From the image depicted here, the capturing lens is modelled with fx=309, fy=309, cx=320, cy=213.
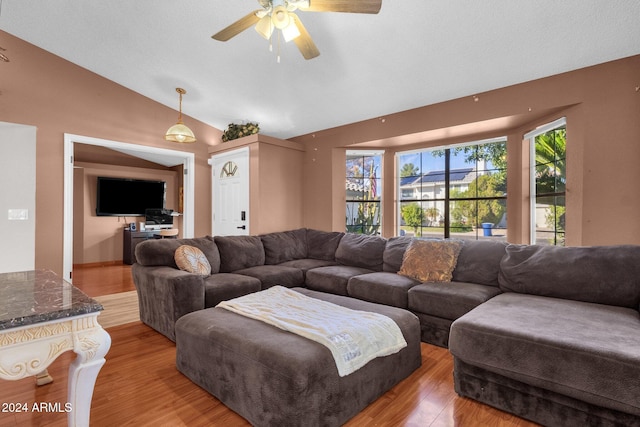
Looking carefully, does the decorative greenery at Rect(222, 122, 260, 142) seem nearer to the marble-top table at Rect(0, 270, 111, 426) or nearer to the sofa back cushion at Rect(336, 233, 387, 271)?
the sofa back cushion at Rect(336, 233, 387, 271)

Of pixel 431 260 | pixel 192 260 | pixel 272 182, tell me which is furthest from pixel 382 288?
pixel 272 182

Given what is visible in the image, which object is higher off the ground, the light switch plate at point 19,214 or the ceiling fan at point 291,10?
the ceiling fan at point 291,10

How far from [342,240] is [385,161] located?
1.53m

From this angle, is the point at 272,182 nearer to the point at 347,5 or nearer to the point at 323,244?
the point at 323,244

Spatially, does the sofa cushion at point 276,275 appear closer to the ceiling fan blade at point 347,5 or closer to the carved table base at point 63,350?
the carved table base at point 63,350

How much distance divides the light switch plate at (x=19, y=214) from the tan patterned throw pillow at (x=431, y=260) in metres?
4.42

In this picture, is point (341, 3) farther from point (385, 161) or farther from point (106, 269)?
point (106, 269)

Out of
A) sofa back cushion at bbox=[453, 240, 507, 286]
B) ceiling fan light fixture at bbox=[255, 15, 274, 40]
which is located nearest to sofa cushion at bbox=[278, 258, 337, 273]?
sofa back cushion at bbox=[453, 240, 507, 286]

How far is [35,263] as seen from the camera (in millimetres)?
3730

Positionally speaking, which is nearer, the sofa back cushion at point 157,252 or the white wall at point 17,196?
the sofa back cushion at point 157,252

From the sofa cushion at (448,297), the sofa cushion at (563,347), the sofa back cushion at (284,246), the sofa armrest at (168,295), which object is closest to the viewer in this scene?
the sofa cushion at (563,347)

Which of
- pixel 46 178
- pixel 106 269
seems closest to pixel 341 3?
pixel 46 178

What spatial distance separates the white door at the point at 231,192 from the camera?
4.90 m

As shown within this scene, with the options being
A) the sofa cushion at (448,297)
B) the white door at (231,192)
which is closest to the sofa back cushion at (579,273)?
the sofa cushion at (448,297)
